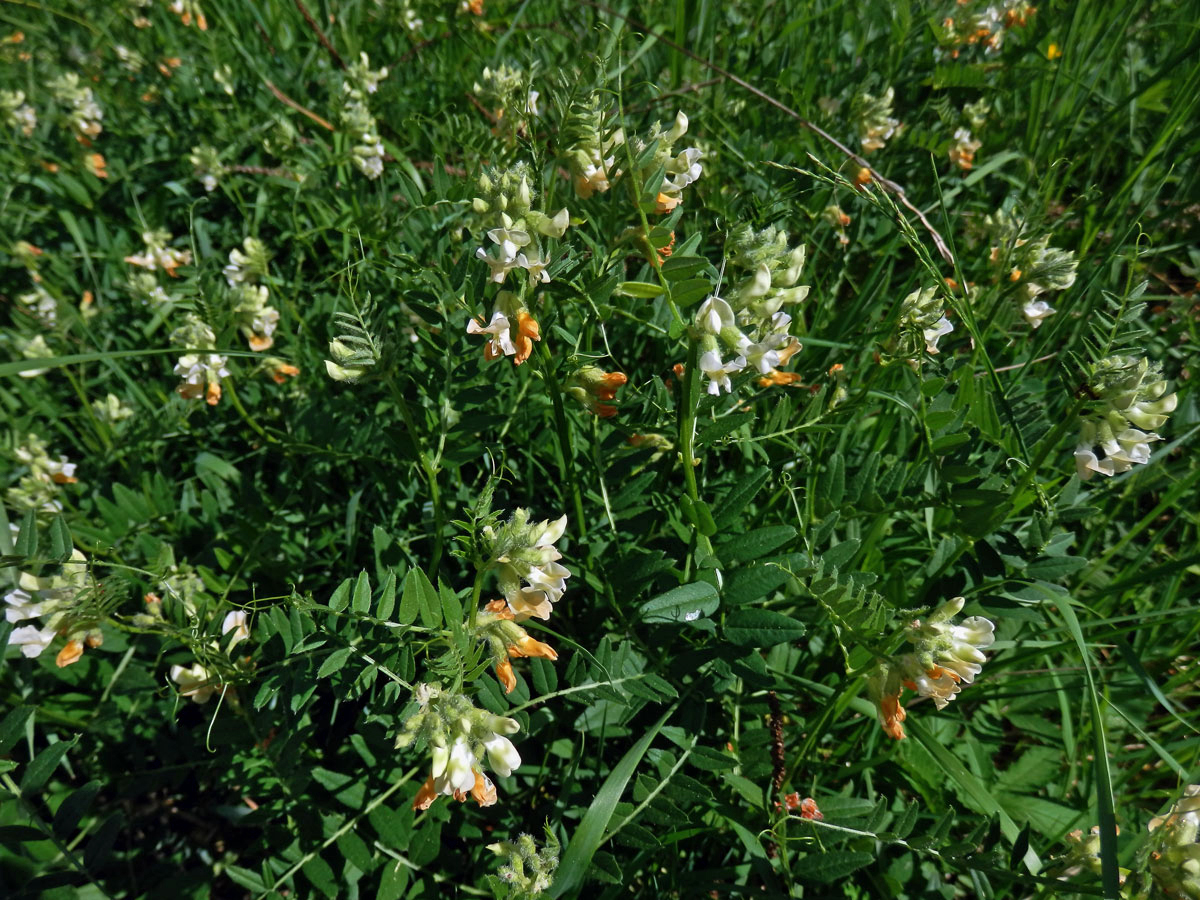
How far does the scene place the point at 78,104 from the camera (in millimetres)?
2916

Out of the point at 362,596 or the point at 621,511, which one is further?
the point at 621,511

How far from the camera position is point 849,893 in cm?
165

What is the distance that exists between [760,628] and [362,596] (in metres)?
0.73

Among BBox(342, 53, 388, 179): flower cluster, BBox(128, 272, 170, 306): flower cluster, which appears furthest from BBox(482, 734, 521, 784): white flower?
BBox(128, 272, 170, 306): flower cluster

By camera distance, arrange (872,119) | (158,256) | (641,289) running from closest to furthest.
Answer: (641,289)
(872,119)
(158,256)

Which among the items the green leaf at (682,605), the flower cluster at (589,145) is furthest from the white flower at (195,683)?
the flower cluster at (589,145)

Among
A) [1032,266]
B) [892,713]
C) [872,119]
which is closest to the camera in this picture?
[892,713]

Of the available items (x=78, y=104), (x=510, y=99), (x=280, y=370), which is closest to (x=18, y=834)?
(x=280, y=370)

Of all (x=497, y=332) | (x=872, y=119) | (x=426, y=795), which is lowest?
(x=426, y=795)

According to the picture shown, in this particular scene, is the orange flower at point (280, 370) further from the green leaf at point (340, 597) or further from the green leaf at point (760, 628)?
the green leaf at point (760, 628)

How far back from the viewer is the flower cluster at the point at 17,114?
2986mm

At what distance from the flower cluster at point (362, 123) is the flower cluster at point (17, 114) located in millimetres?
1353

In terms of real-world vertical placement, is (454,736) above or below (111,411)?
above

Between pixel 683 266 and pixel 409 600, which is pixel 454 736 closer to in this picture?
pixel 409 600
